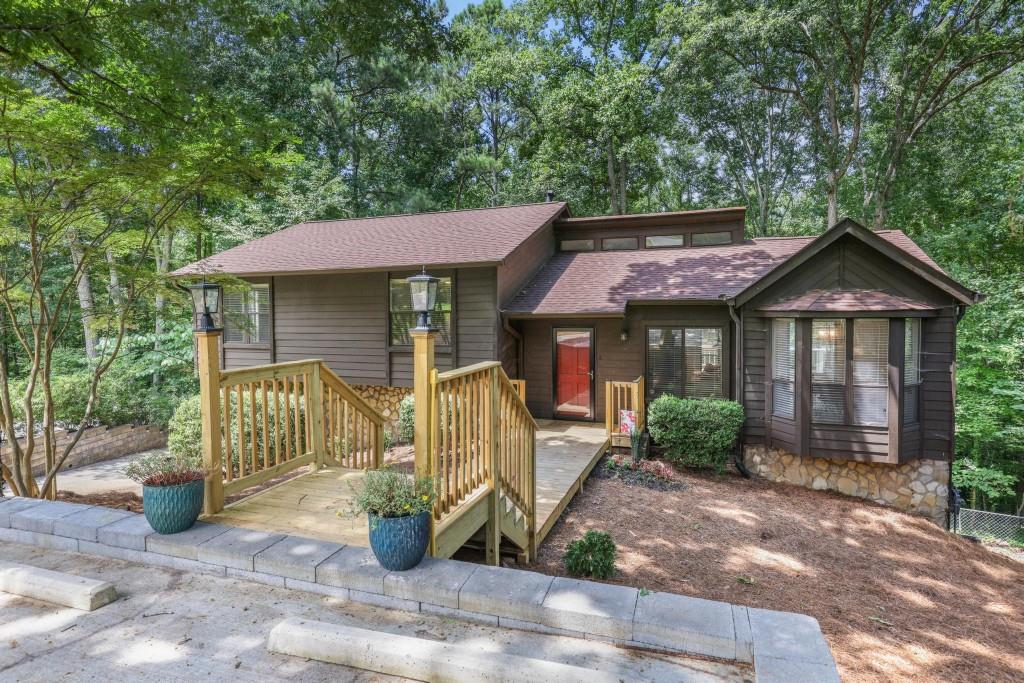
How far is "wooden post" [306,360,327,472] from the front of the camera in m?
4.64

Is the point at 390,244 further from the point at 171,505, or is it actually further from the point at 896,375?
the point at 896,375

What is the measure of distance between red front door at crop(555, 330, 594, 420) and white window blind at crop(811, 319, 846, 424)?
3.81 meters

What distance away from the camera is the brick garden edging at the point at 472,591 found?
2.20 metres

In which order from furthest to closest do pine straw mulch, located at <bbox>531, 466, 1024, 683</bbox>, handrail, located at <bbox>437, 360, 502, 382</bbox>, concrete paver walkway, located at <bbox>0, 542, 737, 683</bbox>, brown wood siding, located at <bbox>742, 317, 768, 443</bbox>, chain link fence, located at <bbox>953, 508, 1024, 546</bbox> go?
1. chain link fence, located at <bbox>953, 508, 1024, 546</bbox>
2. brown wood siding, located at <bbox>742, 317, 768, 443</bbox>
3. pine straw mulch, located at <bbox>531, 466, 1024, 683</bbox>
4. handrail, located at <bbox>437, 360, 502, 382</bbox>
5. concrete paver walkway, located at <bbox>0, 542, 737, 683</bbox>

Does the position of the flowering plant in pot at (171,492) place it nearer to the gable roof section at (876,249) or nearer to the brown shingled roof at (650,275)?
the brown shingled roof at (650,275)

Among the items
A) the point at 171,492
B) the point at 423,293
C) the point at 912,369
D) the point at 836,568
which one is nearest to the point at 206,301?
the point at 171,492

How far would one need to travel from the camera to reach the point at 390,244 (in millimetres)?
10633

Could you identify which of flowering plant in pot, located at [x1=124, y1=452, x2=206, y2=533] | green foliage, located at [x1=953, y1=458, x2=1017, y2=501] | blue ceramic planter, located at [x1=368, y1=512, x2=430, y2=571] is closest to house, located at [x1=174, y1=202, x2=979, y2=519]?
flowering plant in pot, located at [x1=124, y1=452, x2=206, y2=533]

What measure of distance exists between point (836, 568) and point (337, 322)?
29.3 ft

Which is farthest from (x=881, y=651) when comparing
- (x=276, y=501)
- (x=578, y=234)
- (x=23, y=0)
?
(x=578, y=234)

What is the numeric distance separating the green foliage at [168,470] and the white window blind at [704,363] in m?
7.62

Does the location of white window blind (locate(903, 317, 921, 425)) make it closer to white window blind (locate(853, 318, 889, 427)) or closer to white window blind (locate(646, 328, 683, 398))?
white window blind (locate(853, 318, 889, 427))

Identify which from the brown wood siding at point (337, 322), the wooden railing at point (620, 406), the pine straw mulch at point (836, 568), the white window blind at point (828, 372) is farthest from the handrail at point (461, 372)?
the brown wood siding at point (337, 322)

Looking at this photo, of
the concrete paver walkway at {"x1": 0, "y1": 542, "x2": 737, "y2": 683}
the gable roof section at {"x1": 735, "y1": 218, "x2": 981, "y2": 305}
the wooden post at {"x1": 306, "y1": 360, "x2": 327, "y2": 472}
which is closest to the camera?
the concrete paver walkway at {"x1": 0, "y1": 542, "x2": 737, "y2": 683}
